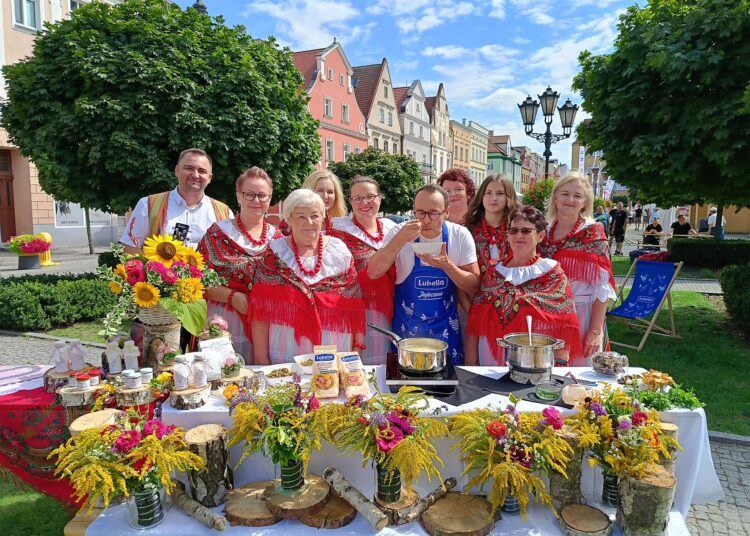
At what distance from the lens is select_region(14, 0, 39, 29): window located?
59.3ft

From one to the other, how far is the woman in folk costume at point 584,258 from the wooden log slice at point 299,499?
214cm

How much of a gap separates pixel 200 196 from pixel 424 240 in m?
1.95

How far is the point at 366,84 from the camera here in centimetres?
4131

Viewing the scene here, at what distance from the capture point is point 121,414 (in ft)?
6.96

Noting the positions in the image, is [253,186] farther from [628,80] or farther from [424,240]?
[628,80]

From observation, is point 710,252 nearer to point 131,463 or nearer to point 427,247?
point 427,247

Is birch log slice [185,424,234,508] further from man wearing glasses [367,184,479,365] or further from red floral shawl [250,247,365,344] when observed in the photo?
man wearing glasses [367,184,479,365]

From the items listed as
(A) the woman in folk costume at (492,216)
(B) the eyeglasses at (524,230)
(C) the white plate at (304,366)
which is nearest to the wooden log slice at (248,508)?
(C) the white plate at (304,366)

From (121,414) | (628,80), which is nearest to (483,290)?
(121,414)

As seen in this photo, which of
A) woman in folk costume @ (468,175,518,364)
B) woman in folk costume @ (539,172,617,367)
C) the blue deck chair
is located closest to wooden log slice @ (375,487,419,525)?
woman in folk costume @ (468,175,518,364)

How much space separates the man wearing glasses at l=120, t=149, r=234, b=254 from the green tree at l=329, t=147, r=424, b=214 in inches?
941

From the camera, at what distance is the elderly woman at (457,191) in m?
3.84

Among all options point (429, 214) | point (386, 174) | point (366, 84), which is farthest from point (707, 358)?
point (366, 84)

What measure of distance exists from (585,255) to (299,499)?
2573 mm
